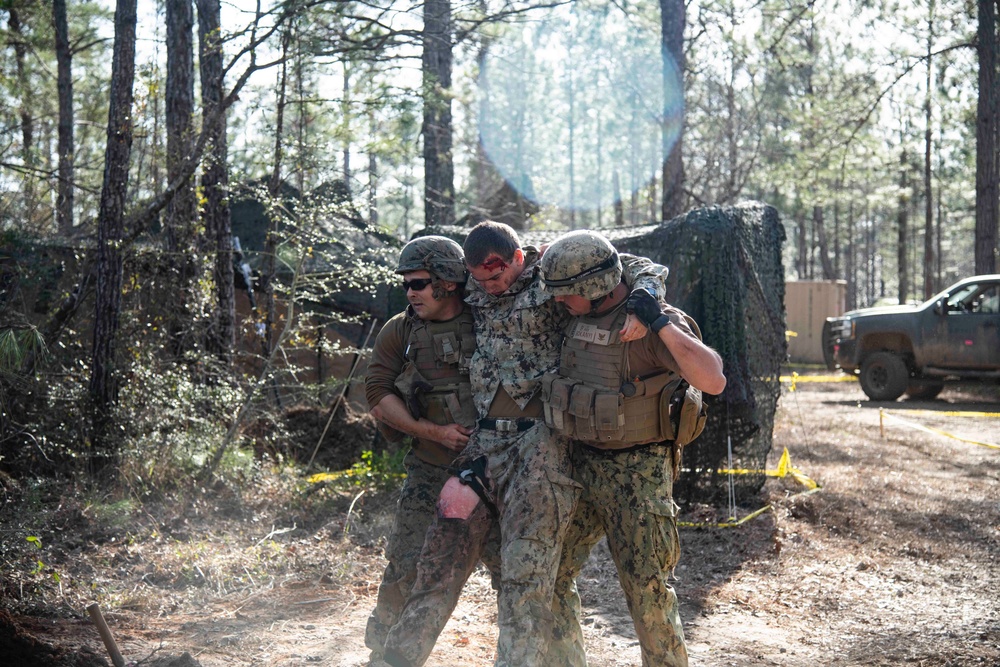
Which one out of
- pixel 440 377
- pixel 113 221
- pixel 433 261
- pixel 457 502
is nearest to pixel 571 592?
pixel 457 502

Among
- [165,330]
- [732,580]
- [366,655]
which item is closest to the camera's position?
[366,655]

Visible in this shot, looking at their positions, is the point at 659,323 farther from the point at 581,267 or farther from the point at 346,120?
the point at 346,120

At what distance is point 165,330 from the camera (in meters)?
7.08

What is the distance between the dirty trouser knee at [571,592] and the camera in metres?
3.36

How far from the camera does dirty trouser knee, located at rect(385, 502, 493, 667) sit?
3.19 meters

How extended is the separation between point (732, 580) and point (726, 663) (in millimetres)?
1279

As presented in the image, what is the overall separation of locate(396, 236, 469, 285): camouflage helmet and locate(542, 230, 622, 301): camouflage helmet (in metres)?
0.47

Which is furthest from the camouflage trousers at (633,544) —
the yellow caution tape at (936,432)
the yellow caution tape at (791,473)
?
the yellow caution tape at (936,432)

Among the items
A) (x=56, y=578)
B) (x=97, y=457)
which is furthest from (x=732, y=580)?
(x=97, y=457)

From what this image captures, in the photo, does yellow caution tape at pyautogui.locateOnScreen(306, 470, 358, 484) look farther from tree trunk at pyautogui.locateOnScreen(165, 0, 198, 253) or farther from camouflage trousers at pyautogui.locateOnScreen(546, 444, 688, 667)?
camouflage trousers at pyautogui.locateOnScreen(546, 444, 688, 667)

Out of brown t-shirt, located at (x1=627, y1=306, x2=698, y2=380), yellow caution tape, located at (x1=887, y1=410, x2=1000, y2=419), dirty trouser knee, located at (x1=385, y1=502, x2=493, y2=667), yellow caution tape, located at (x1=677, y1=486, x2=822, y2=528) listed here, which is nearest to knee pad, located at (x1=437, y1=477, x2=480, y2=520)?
dirty trouser knee, located at (x1=385, y1=502, x2=493, y2=667)

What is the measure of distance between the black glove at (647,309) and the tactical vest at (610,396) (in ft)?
0.47

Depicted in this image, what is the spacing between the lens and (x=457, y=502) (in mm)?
3234

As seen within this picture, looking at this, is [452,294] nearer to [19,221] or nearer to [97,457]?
[97,457]
